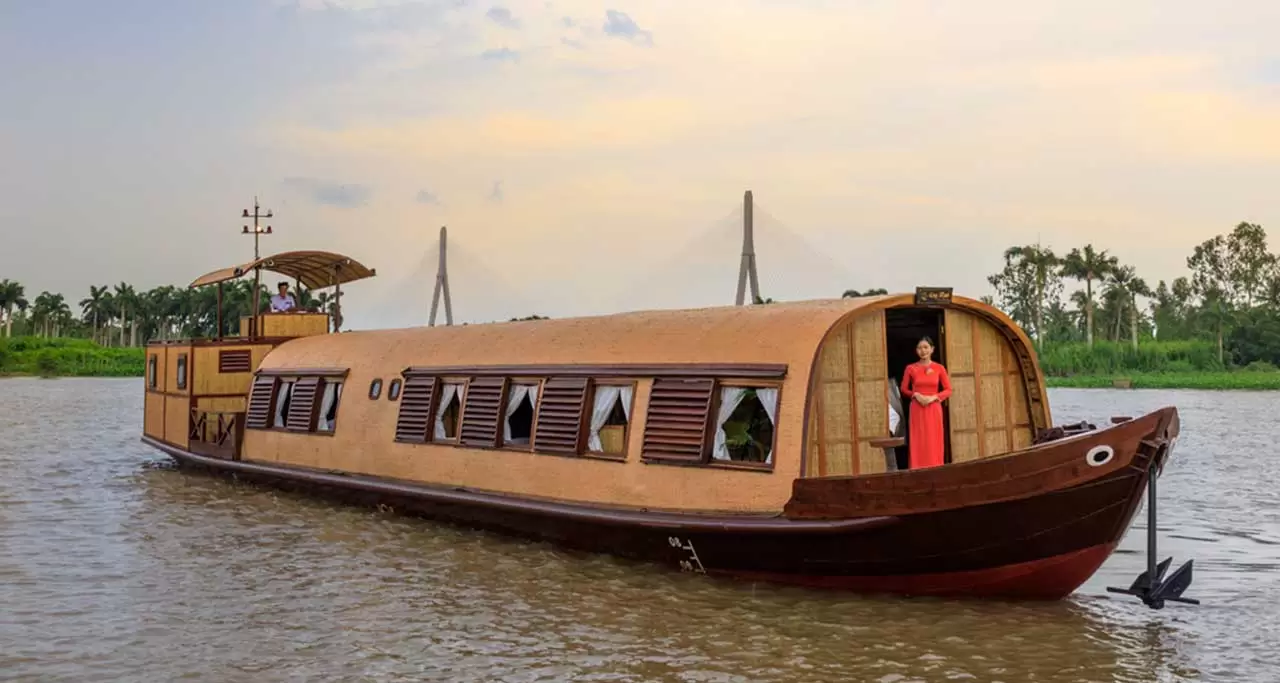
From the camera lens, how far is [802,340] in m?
9.30

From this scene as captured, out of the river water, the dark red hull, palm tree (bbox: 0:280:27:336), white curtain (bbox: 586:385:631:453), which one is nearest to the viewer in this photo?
the river water

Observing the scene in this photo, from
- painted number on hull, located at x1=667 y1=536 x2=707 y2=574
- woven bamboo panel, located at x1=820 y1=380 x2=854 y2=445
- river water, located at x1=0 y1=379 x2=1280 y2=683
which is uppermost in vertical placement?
woven bamboo panel, located at x1=820 y1=380 x2=854 y2=445

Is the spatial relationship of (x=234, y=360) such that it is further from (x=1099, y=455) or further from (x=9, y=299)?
(x=9, y=299)

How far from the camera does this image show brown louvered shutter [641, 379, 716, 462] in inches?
380

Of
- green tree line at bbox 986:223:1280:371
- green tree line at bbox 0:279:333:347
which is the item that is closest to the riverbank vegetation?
green tree line at bbox 0:279:333:347

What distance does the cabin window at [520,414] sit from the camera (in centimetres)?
1174

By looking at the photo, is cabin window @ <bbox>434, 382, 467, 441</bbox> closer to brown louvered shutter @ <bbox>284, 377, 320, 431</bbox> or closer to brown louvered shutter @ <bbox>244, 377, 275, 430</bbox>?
brown louvered shutter @ <bbox>284, 377, 320, 431</bbox>

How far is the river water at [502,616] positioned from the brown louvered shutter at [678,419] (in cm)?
114

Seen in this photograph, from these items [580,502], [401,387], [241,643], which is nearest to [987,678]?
[580,502]

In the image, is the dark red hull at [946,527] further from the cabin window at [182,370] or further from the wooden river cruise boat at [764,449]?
the cabin window at [182,370]

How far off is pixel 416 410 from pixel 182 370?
6381 mm

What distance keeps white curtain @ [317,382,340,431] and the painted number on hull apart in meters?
6.52

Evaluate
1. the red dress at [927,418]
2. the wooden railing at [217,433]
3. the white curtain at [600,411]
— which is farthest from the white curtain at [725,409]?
the wooden railing at [217,433]

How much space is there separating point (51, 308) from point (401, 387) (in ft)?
352
